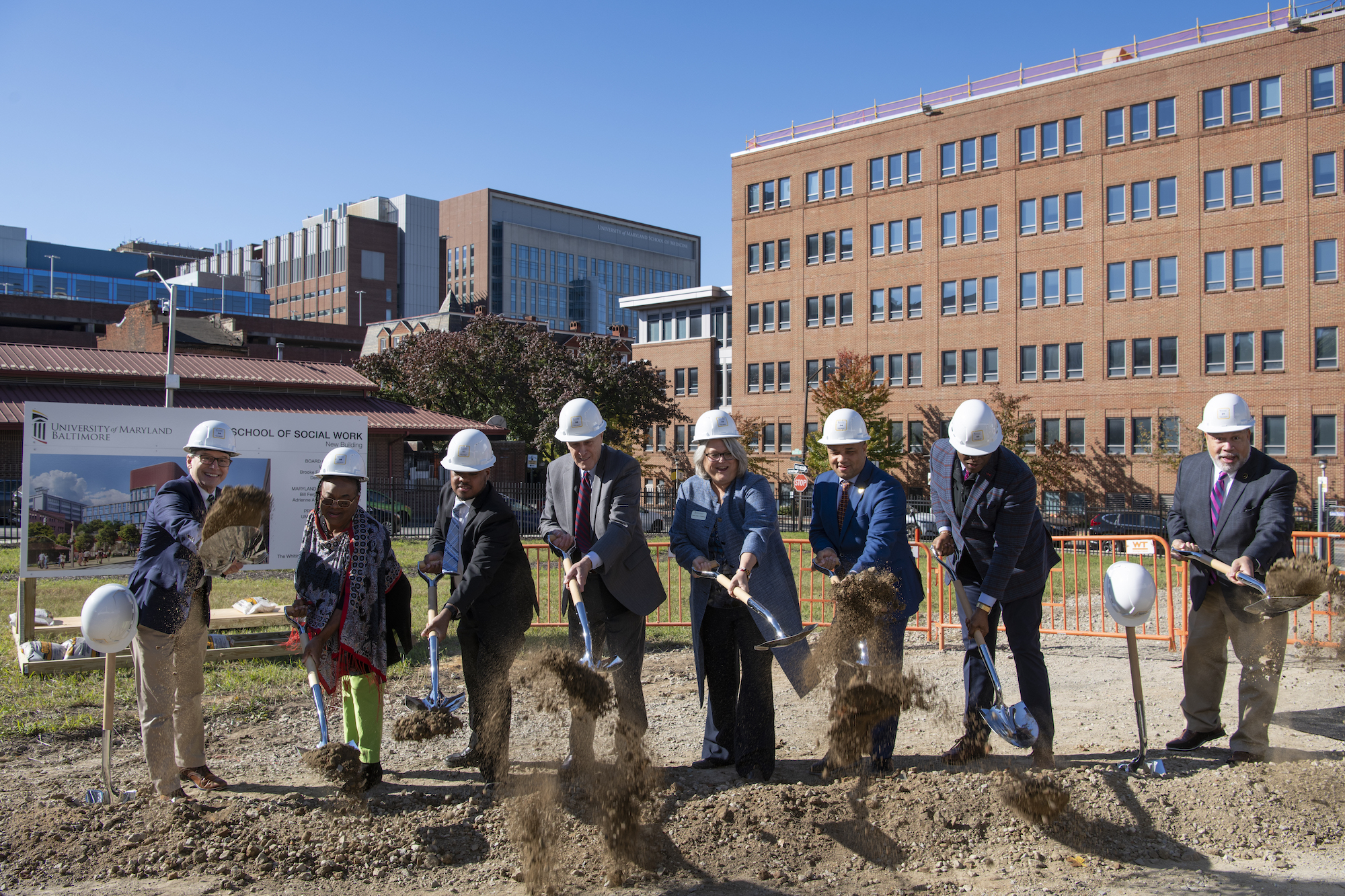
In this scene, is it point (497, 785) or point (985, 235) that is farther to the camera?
point (985, 235)

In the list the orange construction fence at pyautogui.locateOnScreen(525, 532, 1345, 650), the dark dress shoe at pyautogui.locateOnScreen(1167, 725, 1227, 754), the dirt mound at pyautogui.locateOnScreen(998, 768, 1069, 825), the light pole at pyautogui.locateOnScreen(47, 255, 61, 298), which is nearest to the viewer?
the dirt mound at pyautogui.locateOnScreen(998, 768, 1069, 825)

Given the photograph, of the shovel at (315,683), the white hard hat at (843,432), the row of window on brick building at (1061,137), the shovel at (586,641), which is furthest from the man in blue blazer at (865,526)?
the row of window on brick building at (1061,137)

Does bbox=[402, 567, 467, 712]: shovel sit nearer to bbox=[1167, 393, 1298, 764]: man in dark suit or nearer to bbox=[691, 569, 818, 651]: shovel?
bbox=[691, 569, 818, 651]: shovel

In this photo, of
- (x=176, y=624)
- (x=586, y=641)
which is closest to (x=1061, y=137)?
(x=586, y=641)

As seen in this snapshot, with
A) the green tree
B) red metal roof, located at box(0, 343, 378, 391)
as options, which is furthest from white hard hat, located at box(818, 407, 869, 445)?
the green tree

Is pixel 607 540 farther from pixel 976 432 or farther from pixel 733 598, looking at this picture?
pixel 976 432

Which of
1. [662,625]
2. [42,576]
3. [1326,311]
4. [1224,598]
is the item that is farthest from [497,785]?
[1326,311]

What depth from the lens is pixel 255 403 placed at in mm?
33188

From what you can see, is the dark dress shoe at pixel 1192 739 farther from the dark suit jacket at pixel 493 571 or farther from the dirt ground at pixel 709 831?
the dark suit jacket at pixel 493 571

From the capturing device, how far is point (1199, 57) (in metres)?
40.6

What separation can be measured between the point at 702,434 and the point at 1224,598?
3.18m

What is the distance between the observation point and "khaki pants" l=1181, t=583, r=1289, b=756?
17.4 feet

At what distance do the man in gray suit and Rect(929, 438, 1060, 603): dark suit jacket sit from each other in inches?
65.3

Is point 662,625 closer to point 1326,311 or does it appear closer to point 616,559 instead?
point 616,559
